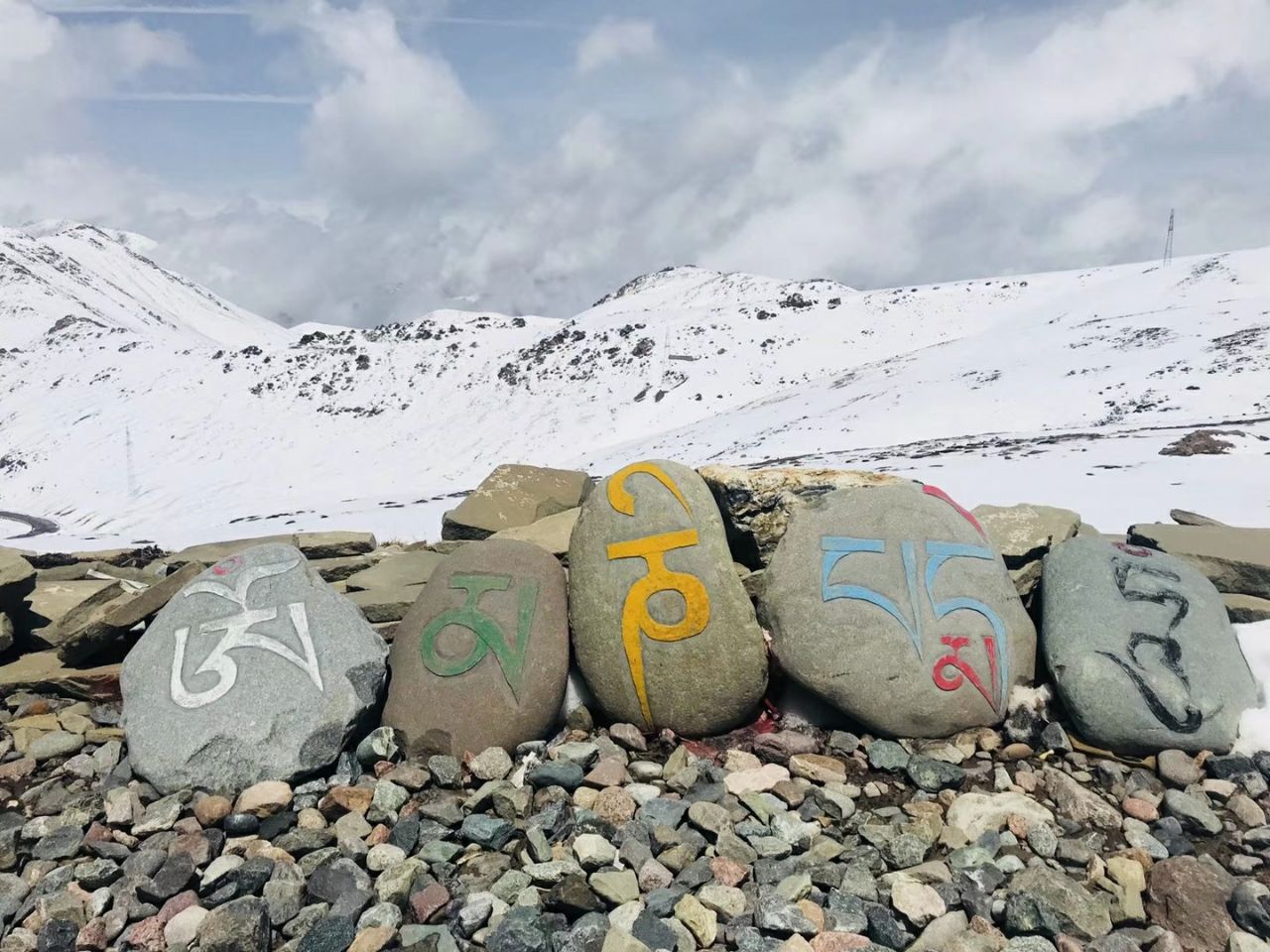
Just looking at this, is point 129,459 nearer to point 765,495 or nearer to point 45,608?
point 45,608

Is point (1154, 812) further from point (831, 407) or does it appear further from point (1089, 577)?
point (831, 407)

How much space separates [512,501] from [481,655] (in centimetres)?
347

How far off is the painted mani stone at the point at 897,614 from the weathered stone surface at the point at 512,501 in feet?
11.6

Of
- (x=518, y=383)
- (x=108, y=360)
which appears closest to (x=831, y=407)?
(x=518, y=383)

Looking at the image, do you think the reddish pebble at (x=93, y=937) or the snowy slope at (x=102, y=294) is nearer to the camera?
the reddish pebble at (x=93, y=937)

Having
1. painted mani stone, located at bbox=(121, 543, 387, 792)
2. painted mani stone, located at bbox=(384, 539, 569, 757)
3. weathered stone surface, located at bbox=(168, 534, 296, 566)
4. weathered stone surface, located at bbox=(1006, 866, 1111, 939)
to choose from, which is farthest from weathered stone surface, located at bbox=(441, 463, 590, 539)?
weathered stone surface, located at bbox=(1006, 866, 1111, 939)

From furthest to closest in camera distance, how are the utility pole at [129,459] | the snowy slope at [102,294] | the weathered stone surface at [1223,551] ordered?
the snowy slope at [102,294]
the utility pole at [129,459]
the weathered stone surface at [1223,551]

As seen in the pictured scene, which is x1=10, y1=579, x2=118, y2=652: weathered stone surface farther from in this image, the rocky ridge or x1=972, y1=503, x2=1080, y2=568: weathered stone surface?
x1=972, y1=503, x2=1080, y2=568: weathered stone surface

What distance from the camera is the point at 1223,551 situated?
6.08m

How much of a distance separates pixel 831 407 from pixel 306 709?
81.3ft

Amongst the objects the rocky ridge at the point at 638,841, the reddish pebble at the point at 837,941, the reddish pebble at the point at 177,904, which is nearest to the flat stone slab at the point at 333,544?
the rocky ridge at the point at 638,841

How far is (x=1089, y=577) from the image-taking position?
17.9 feet

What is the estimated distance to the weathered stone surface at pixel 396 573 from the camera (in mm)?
6535

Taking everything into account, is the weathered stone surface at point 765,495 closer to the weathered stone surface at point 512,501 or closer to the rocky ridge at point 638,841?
the rocky ridge at point 638,841
